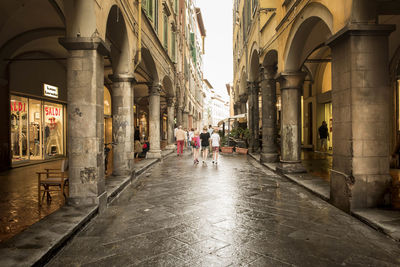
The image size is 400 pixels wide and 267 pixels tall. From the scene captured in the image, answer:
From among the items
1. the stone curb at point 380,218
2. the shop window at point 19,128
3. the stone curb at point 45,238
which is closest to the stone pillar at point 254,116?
the stone curb at point 380,218

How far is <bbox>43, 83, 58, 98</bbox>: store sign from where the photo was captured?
12.2 meters

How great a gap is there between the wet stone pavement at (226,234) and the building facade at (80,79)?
1.15 meters

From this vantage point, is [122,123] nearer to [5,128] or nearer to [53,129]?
[5,128]

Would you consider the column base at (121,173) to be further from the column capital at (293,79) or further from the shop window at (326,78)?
the shop window at (326,78)

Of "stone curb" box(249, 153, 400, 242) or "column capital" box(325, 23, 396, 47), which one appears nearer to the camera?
"stone curb" box(249, 153, 400, 242)

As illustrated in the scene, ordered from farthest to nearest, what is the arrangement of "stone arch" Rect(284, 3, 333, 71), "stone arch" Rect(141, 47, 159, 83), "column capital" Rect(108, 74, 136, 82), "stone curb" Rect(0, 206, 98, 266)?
"stone arch" Rect(141, 47, 159, 83)
"column capital" Rect(108, 74, 136, 82)
"stone arch" Rect(284, 3, 333, 71)
"stone curb" Rect(0, 206, 98, 266)

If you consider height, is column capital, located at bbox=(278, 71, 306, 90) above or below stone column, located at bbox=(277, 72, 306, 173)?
above

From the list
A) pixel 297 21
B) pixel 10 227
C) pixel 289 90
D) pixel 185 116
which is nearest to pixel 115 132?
pixel 10 227

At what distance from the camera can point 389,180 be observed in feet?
14.8

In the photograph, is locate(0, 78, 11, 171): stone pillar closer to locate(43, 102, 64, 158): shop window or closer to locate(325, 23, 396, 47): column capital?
locate(43, 102, 64, 158): shop window

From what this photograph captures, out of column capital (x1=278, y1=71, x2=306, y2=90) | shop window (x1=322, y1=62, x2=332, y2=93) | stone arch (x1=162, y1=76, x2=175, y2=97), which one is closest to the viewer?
column capital (x1=278, y1=71, x2=306, y2=90)

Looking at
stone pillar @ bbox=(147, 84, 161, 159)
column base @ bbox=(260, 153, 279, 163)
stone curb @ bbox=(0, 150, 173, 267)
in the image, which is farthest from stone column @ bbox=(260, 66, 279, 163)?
stone curb @ bbox=(0, 150, 173, 267)

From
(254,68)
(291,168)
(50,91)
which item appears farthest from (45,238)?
(254,68)

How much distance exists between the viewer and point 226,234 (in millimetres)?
3643
